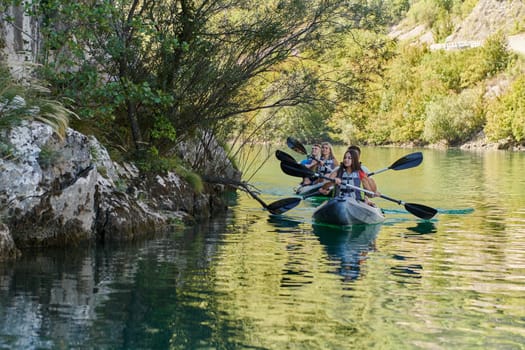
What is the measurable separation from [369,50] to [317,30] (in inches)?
39.4

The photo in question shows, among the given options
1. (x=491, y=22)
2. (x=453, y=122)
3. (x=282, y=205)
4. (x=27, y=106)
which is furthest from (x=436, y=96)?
(x=27, y=106)

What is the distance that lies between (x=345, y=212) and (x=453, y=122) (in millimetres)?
61115

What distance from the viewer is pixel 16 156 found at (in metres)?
11.8

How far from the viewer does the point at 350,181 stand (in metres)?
17.0

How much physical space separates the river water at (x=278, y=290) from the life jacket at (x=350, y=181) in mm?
1020

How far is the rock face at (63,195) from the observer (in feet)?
38.8

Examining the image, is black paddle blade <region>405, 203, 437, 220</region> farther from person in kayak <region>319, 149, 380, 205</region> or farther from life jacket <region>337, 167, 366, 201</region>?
life jacket <region>337, 167, 366, 201</region>

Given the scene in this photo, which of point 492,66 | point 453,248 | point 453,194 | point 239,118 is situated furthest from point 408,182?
point 492,66

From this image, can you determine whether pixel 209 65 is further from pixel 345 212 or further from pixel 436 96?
pixel 436 96

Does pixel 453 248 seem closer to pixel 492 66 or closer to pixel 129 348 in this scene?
pixel 129 348

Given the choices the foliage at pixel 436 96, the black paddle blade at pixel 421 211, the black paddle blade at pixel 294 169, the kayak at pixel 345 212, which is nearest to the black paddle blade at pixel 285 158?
the black paddle blade at pixel 294 169

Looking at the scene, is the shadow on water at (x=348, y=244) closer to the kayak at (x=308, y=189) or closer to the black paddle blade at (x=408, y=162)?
the black paddle blade at (x=408, y=162)

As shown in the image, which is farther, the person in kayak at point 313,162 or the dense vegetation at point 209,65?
the person in kayak at point 313,162

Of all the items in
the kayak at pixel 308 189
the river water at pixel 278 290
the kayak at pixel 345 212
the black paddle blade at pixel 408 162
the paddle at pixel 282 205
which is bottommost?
the river water at pixel 278 290
